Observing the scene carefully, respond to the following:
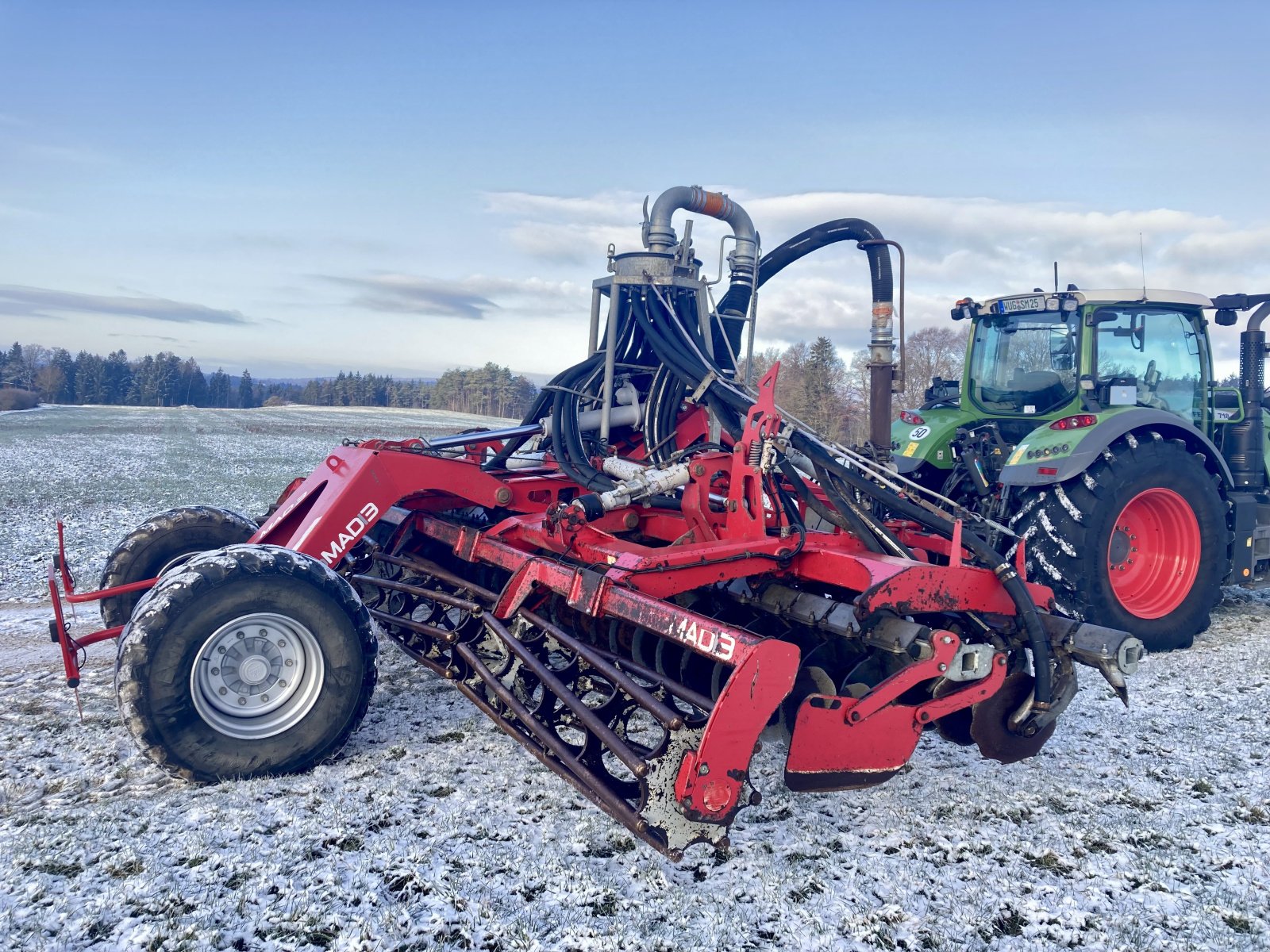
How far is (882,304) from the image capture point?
5836 mm

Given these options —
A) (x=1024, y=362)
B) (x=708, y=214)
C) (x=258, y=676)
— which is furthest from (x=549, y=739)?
(x=1024, y=362)

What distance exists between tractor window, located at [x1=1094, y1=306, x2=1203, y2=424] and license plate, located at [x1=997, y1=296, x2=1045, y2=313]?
0.35 metres

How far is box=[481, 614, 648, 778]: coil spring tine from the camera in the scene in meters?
2.73

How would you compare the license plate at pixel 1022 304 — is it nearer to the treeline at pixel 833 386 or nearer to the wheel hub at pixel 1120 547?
the wheel hub at pixel 1120 547

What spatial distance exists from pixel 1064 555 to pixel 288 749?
4203mm

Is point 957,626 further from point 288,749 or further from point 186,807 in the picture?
point 186,807

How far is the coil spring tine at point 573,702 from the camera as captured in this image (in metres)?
2.73

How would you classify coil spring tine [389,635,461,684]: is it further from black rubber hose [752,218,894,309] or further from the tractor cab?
the tractor cab

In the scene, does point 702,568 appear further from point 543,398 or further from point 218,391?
point 218,391

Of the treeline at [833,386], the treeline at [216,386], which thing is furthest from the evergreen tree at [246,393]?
the treeline at [833,386]

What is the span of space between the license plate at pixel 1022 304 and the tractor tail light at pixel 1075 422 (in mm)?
904

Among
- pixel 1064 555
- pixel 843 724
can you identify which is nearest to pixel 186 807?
pixel 843 724

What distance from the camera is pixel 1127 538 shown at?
18.7 feet

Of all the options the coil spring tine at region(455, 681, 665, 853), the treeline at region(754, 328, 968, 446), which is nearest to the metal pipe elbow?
the coil spring tine at region(455, 681, 665, 853)
